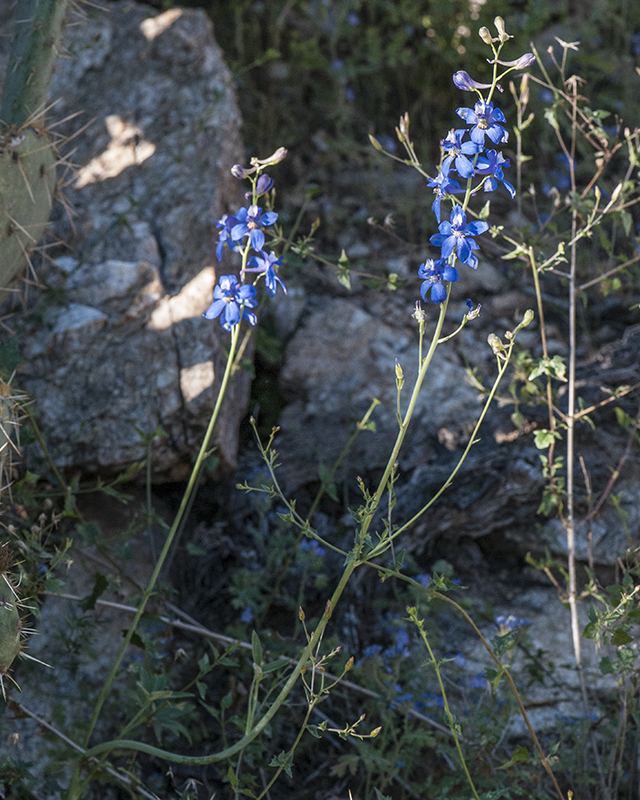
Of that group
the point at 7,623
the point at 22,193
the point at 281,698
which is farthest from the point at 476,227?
the point at 22,193

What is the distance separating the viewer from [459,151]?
1506mm

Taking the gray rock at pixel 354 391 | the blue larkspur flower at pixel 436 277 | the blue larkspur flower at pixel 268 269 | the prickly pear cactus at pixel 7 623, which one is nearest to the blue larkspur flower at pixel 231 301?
the blue larkspur flower at pixel 268 269

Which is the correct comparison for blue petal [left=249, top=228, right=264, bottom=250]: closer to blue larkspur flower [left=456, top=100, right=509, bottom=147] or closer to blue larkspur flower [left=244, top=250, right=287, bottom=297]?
blue larkspur flower [left=244, top=250, right=287, bottom=297]

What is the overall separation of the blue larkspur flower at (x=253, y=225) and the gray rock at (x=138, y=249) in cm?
98

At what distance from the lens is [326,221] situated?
11.9 ft

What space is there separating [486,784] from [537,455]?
1.12 metres

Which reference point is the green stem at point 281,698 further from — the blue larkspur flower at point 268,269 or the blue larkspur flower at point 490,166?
the blue larkspur flower at point 490,166

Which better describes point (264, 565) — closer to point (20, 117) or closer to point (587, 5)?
point (20, 117)

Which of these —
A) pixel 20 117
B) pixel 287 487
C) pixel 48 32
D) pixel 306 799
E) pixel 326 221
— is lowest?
pixel 306 799

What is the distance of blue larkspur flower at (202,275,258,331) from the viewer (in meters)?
1.71

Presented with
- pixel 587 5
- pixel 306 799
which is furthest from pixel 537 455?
pixel 587 5

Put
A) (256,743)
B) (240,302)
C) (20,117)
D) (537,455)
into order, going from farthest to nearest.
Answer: (537,455), (20,117), (256,743), (240,302)

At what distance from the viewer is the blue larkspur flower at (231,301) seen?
1714 millimetres

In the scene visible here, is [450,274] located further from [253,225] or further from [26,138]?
[26,138]
